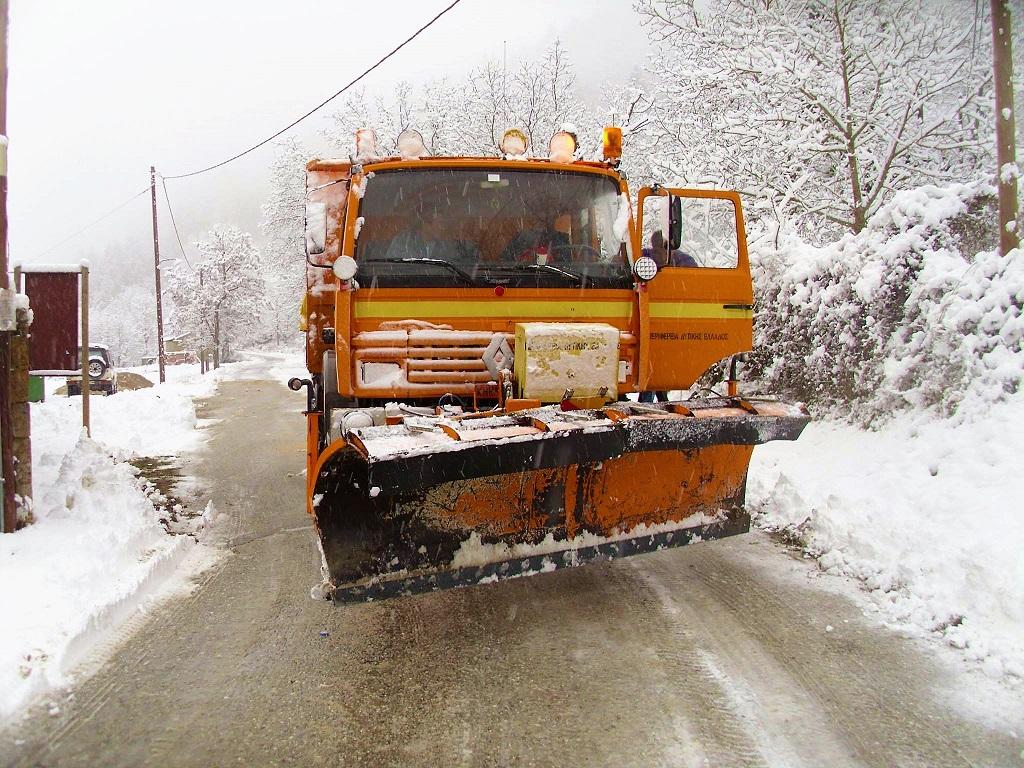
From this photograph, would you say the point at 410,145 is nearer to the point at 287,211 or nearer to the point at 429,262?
the point at 429,262

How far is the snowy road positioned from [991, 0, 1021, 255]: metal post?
3.70 m

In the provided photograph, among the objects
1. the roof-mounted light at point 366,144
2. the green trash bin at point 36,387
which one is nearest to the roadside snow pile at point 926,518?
the roof-mounted light at point 366,144

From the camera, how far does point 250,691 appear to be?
3.00 meters

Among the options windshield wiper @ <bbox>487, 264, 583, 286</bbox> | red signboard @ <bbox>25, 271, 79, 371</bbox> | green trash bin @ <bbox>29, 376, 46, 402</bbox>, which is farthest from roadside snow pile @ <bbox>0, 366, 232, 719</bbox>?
windshield wiper @ <bbox>487, 264, 583, 286</bbox>

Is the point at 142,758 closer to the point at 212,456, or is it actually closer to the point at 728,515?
the point at 728,515

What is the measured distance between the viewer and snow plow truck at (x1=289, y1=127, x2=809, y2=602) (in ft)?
10.5

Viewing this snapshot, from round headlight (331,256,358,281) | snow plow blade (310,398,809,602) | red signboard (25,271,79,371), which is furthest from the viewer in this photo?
red signboard (25,271,79,371)

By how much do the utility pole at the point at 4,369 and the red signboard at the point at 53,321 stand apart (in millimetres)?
1892

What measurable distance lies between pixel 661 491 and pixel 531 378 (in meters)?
0.98

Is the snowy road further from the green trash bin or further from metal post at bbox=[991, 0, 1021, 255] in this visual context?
metal post at bbox=[991, 0, 1021, 255]

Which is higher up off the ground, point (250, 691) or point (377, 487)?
point (377, 487)

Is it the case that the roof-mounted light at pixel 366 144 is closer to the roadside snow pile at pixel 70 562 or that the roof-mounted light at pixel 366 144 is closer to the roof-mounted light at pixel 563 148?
the roof-mounted light at pixel 563 148

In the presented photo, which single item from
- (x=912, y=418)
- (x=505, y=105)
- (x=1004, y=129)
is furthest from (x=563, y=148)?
(x=505, y=105)

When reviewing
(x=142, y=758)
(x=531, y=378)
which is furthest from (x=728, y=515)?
(x=142, y=758)
